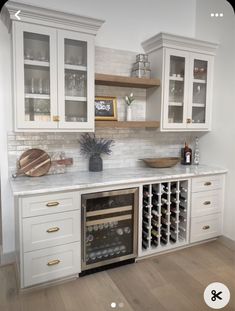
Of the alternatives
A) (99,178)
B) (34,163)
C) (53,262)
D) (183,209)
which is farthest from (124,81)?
(53,262)

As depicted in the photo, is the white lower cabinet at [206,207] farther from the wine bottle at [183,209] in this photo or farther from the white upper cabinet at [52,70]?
the white upper cabinet at [52,70]

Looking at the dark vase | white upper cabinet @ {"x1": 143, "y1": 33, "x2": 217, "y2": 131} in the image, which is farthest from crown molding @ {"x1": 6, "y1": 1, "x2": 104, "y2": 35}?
the dark vase

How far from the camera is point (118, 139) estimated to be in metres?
2.61

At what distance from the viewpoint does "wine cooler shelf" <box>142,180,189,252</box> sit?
229 cm

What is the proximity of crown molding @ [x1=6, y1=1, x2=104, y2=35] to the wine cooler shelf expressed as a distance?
4.71ft

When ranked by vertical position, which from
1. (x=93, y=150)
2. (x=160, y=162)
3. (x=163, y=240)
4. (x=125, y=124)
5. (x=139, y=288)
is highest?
(x=125, y=124)

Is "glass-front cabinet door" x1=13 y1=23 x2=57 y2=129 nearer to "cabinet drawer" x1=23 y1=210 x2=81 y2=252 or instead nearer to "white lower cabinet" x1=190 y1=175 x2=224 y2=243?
"cabinet drawer" x1=23 y1=210 x2=81 y2=252

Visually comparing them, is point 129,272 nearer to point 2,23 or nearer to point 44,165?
point 44,165

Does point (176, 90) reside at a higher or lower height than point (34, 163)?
higher

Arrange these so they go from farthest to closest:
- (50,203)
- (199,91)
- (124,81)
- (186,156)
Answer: (186,156)
(199,91)
(124,81)
(50,203)

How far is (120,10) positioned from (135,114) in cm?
103

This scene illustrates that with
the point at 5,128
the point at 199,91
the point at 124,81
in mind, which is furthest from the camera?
the point at 199,91

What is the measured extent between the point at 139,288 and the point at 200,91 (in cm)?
203

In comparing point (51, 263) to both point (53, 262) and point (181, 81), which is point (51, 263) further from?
point (181, 81)
